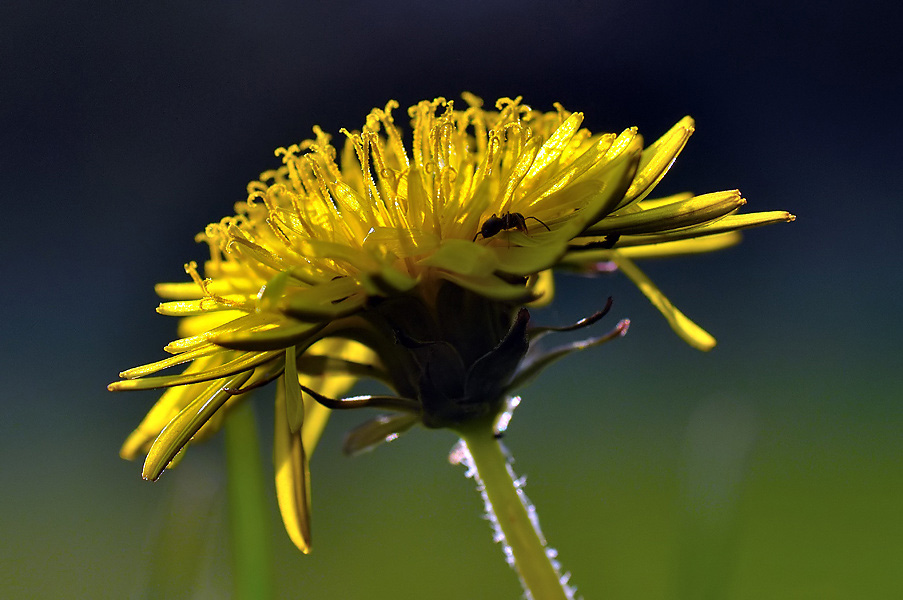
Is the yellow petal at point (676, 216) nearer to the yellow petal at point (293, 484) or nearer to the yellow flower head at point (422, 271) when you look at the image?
the yellow flower head at point (422, 271)

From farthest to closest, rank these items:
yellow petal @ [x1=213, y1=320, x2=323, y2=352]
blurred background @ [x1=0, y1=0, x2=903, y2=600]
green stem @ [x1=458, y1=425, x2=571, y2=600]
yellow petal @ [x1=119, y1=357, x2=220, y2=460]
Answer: blurred background @ [x1=0, y1=0, x2=903, y2=600], yellow petal @ [x1=119, y1=357, x2=220, y2=460], green stem @ [x1=458, y1=425, x2=571, y2=600], yellow petal @ [x1=213, y1=320, x2=323, y2=352]

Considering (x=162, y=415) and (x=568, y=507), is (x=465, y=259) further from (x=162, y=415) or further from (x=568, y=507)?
(x=568, y=507)

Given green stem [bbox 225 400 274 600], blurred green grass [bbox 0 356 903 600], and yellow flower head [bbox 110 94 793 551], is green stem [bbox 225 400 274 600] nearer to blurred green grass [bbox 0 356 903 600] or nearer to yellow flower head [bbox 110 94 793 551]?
yellow flower head [bbox 110 94 793 551]

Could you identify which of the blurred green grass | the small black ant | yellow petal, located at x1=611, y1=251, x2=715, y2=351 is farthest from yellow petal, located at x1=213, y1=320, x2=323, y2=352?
the blurred green grass

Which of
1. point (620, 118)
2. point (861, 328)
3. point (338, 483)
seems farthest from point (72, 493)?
point (620, 118)

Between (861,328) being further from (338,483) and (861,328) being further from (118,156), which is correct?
(118,156)

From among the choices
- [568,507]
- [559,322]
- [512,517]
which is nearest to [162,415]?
[512,517]

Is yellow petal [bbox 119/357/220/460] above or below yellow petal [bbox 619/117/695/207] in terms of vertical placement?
above
